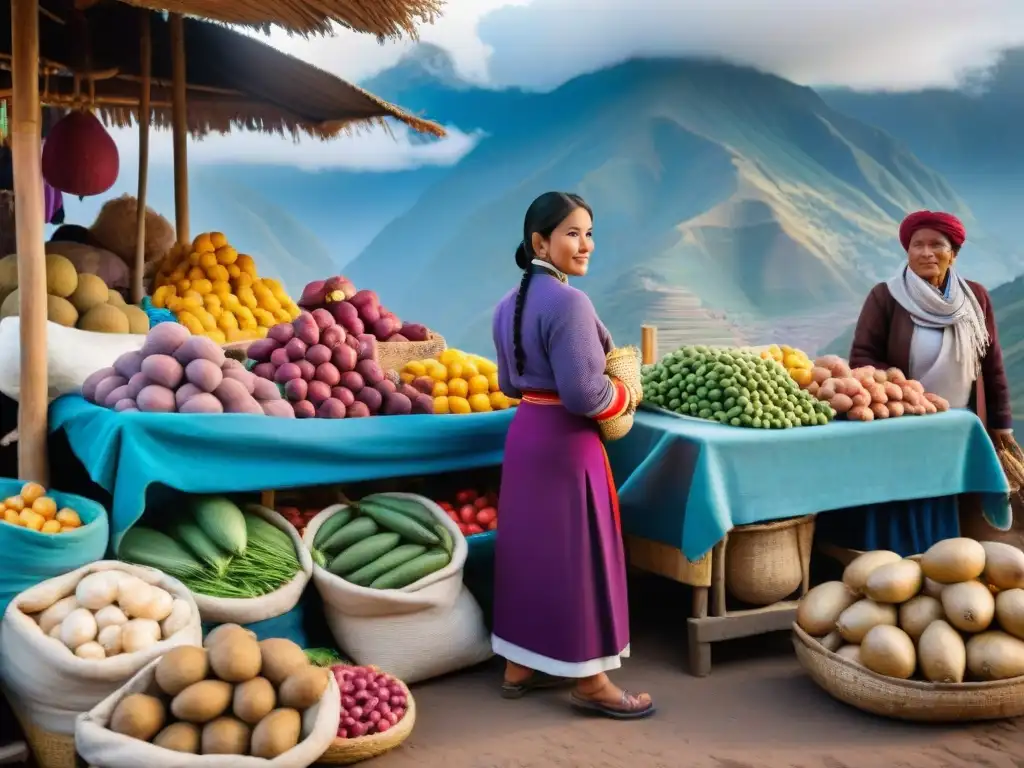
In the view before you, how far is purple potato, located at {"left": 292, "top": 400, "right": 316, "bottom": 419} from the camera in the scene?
3771mm

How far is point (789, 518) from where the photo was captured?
401 centimetres

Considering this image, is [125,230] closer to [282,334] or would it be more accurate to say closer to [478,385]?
[282,334]

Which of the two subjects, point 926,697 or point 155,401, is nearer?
point 926,697

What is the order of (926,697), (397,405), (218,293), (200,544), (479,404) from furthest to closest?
(218,293) < (479,404) < (397,405) < (200,544) < (926,697)

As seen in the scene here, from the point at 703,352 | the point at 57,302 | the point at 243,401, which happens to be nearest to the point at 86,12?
the point at 57,302

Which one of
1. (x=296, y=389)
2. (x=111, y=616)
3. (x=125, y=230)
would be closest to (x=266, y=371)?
(x=296, y=389)

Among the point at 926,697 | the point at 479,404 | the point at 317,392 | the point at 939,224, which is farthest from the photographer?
the point at 939,224

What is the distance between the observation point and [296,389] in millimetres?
3795

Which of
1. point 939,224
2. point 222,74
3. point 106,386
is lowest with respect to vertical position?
point 106,386

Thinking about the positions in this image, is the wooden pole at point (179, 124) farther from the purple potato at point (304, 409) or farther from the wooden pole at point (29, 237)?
the purple potato at point (304, 409)

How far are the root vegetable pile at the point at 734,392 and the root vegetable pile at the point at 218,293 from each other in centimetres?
210

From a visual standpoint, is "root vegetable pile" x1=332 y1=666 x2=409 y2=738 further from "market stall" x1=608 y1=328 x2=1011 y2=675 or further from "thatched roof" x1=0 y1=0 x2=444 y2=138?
"thatched roof" x1=0 y1=0 x2=444 y2=138

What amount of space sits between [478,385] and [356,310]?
0.68m

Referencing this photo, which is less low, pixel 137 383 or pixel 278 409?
pixel 137 383
